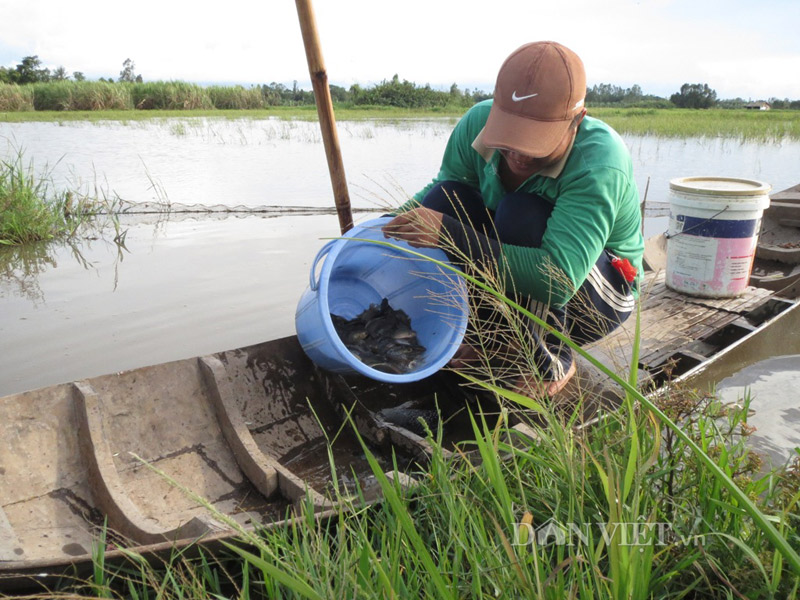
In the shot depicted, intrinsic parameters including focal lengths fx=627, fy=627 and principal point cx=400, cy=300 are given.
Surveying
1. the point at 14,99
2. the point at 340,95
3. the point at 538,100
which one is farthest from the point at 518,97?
the point at 340,95

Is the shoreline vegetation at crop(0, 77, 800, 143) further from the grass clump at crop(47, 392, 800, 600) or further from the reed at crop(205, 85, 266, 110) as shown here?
the grass clump at crop(47, 392, 800, 600)

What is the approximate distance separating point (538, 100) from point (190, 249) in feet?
13.1

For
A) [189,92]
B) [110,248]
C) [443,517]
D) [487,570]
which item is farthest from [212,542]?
[189,92]

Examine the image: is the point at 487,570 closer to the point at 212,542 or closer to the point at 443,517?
the point at 443,517

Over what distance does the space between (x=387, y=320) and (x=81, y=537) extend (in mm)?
1240

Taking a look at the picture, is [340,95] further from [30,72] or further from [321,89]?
[321,89]

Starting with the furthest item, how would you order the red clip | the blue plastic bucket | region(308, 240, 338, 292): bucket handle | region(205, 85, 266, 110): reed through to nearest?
region(205, 85, 266, 110): reed
the red clip
region(308, 240, 338, 292): bucket handle
the blue plastic bucket

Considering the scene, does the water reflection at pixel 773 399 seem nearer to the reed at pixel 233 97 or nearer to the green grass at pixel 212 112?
the green grass at pixel 212 112

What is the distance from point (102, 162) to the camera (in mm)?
9055

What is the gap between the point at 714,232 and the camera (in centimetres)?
317

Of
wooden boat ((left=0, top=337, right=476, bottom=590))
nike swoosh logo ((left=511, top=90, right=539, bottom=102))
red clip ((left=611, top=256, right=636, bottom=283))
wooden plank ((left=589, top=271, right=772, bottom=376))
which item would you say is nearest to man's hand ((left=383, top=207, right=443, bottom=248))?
nike swoosh logo ((left=511, top=90, right=539, bottom=102))

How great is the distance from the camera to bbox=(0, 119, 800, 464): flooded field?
11.0ft

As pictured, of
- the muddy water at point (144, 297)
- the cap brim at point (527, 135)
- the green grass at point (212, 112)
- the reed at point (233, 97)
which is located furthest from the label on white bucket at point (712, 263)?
the reed at point (233, 97)

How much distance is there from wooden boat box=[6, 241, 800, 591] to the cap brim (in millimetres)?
537
